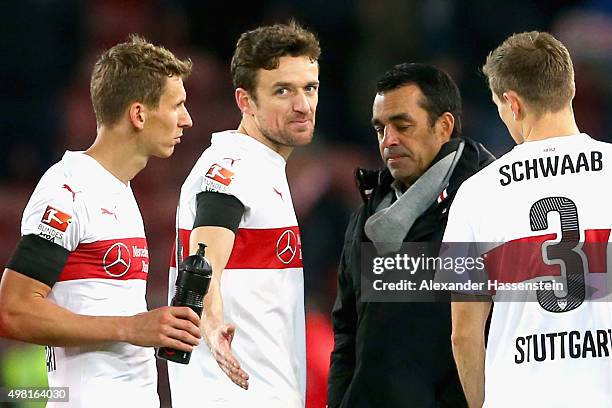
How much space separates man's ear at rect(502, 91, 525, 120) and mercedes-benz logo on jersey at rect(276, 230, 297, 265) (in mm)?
1043

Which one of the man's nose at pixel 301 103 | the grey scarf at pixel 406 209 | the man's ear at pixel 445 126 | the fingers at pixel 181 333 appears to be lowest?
the fingers at pixel 181 333

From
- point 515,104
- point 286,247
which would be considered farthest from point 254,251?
point 515,104

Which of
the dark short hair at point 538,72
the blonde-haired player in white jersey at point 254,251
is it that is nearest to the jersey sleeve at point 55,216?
the blonde-haired player in white jersey at point 254,251

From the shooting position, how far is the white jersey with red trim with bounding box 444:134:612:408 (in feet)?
12.3

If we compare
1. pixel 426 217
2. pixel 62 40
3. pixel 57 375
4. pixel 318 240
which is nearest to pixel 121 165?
pixel 57 375

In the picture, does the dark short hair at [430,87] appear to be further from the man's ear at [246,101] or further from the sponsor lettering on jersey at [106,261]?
the sponsor lettering on jersey at [106,261]

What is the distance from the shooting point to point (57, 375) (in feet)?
13.1

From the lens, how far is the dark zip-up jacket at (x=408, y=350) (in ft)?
14.5

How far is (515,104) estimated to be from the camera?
159 inches

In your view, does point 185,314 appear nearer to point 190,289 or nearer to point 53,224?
point 190,289

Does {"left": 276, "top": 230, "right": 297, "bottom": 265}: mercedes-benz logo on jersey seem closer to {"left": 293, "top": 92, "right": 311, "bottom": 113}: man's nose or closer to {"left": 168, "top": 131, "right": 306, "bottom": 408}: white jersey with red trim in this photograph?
{"left": 168, "top": 131, "right": 306, "bottom": 408}: white jersey with red trim

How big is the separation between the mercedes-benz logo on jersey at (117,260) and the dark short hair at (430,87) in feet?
4.52

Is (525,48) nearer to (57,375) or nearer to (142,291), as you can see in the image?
(142,291)

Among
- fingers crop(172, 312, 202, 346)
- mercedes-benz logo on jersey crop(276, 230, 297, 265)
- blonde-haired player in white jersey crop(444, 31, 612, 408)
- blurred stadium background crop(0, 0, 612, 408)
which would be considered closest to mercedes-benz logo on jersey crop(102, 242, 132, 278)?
fingers crop(172, 312, 202, 346)
